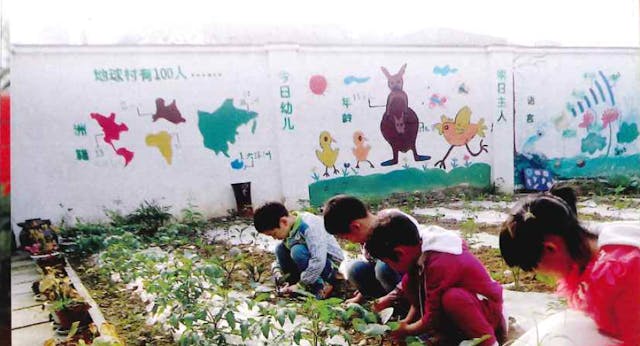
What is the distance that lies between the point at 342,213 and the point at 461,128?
571 millimetres

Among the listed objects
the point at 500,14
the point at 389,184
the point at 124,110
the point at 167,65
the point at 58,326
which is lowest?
the point at 58,326

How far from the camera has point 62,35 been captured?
4.65ft

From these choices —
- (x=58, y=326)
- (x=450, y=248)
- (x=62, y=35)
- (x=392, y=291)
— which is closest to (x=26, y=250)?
(x=58, y=326)

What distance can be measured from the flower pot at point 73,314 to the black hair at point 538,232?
4.75ft

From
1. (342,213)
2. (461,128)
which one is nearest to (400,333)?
(342,213)

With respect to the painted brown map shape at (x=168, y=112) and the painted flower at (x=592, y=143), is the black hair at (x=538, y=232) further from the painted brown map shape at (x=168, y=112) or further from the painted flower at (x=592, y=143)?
the painted brown map shape at (x=168, y=112)

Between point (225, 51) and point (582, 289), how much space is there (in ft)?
4.29

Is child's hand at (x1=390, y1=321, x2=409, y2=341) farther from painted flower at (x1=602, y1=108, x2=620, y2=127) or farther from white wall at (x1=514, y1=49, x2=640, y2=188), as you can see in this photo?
painted flower at (x1=602, y1=108, x2=620, y2=127)

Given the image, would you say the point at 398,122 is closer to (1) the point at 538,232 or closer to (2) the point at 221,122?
(2) the point at 221,122

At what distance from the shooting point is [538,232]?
1.13 metres

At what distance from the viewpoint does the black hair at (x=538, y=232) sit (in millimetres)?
1132

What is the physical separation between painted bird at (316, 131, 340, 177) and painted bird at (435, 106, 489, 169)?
1.32 feet

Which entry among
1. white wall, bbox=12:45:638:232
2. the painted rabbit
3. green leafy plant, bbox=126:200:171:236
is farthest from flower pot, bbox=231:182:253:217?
the painted rabbit

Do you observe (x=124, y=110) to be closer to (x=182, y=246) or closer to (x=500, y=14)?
(x=182, y=246)
